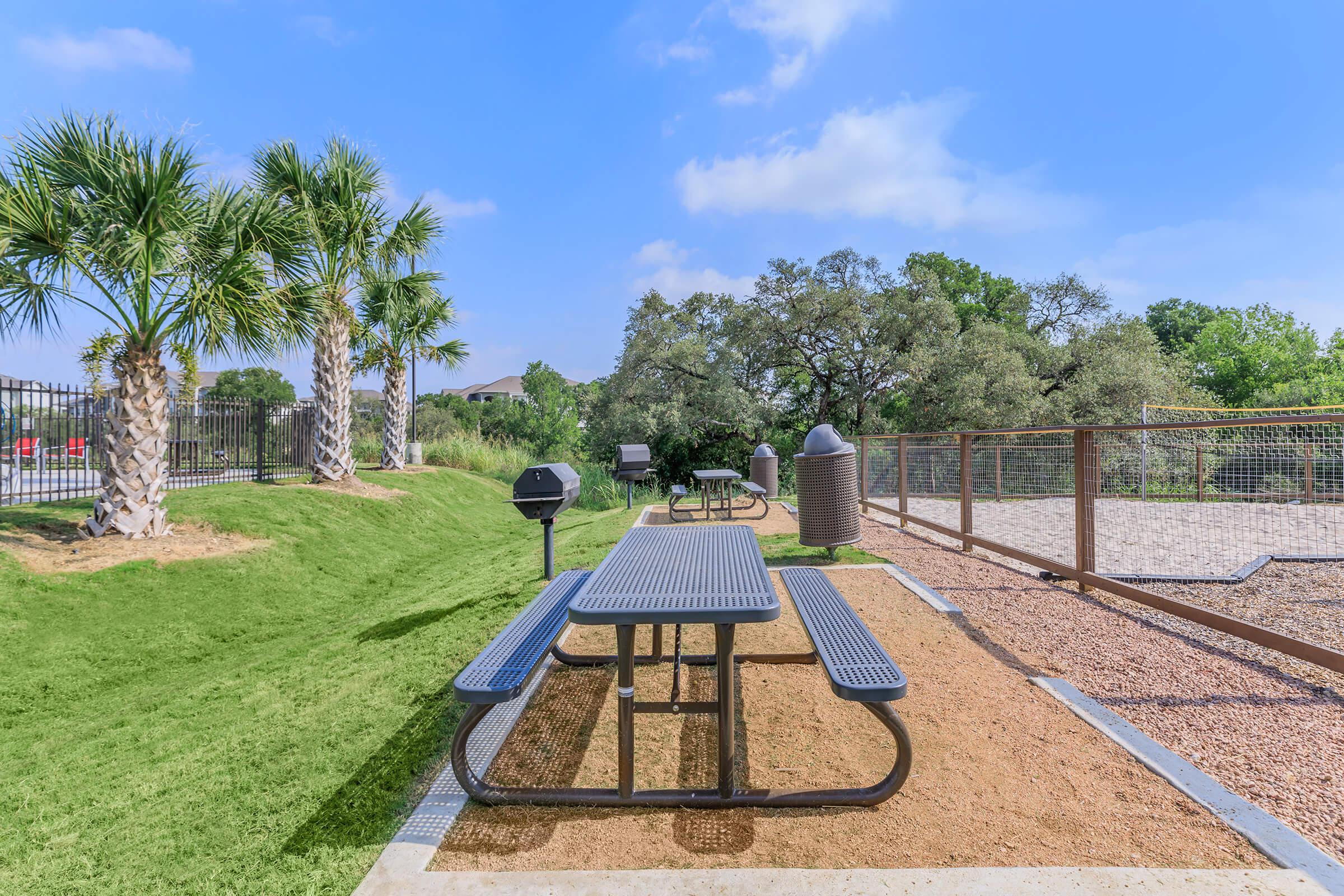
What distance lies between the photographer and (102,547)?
22.1 ft

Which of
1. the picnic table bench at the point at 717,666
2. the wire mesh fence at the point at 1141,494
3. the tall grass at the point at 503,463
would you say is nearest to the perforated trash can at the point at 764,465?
the wire mesh fence at the point at 1141,494

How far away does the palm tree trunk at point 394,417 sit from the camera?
1582cm

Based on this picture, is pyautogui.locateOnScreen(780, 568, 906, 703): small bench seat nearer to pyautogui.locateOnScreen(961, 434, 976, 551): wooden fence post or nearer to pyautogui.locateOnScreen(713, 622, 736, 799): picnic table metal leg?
pyautogui.locateOnScreen(713, 622, 736, 799): picnic table metal leg

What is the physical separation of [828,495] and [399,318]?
12.8m

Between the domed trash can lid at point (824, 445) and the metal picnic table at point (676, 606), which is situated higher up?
the domed trash can lid at point (824, 445)

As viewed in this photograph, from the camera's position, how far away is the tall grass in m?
15.1

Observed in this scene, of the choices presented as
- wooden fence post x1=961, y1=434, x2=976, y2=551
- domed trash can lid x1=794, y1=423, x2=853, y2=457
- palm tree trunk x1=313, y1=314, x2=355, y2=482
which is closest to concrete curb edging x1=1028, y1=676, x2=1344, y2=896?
domed trash can lid x1=794, y1=423, x2=853, y2=457

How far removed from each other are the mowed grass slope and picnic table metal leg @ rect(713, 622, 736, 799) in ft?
3.81

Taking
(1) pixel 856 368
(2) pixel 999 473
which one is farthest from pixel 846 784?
(1) pixel 856 368

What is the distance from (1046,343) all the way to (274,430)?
2328cm

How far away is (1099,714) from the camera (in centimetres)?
286

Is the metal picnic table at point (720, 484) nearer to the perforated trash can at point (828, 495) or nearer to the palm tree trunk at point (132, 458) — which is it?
the perforated trash can at point (828, 495)

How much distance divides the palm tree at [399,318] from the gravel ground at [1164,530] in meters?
11.3

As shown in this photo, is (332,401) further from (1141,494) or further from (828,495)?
(1141,494)
